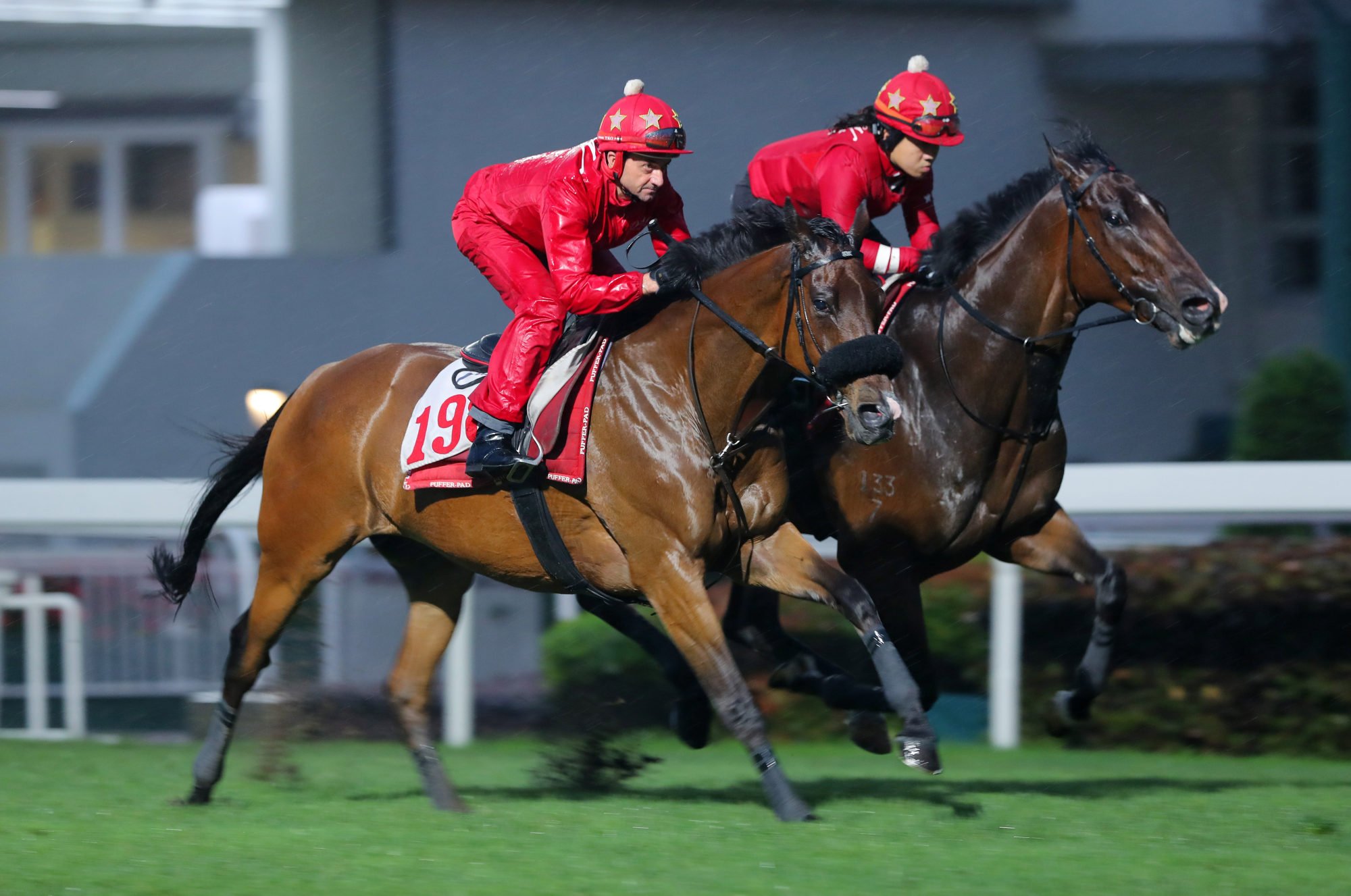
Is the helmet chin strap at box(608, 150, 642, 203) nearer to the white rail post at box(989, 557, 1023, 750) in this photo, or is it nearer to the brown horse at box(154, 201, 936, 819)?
the brown horse at box(154, 201, 936, 819)

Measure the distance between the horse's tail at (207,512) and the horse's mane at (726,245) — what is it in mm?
1518

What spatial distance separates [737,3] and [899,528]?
5.13 m

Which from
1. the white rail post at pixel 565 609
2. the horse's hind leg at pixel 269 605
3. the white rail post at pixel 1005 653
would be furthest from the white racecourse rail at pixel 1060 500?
the horse's hind leg at pixel 269 605

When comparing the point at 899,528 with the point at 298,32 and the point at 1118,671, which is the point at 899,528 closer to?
the point at 1118,671

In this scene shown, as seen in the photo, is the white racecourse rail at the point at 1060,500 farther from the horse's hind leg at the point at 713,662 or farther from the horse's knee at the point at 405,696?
the horse's hind leg at the point at 713,662

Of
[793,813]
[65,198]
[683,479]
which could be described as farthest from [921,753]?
[65,198]

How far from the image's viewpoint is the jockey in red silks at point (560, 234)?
3.74 meters

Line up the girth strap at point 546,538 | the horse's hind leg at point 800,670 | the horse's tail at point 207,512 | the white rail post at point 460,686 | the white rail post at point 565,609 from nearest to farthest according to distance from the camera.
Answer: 1. the girth strap at point 546,538
2. the horse's hind leg at point 800,670
3. the horse's tail at point 207,512
4. the white rail post at point 460,686
5. the white rail post at point 565,609

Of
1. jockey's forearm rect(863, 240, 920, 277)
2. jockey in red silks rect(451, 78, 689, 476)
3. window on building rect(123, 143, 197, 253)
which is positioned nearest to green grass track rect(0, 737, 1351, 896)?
jockey in red silks rect(451, 78, 689, 476)

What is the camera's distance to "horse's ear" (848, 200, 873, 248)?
3.66 metres

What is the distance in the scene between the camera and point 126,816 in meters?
4.02

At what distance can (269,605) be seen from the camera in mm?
4457

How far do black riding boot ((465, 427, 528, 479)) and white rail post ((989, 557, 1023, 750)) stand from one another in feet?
7.59

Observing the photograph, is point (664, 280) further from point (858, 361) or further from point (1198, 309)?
point (1198, 309)
